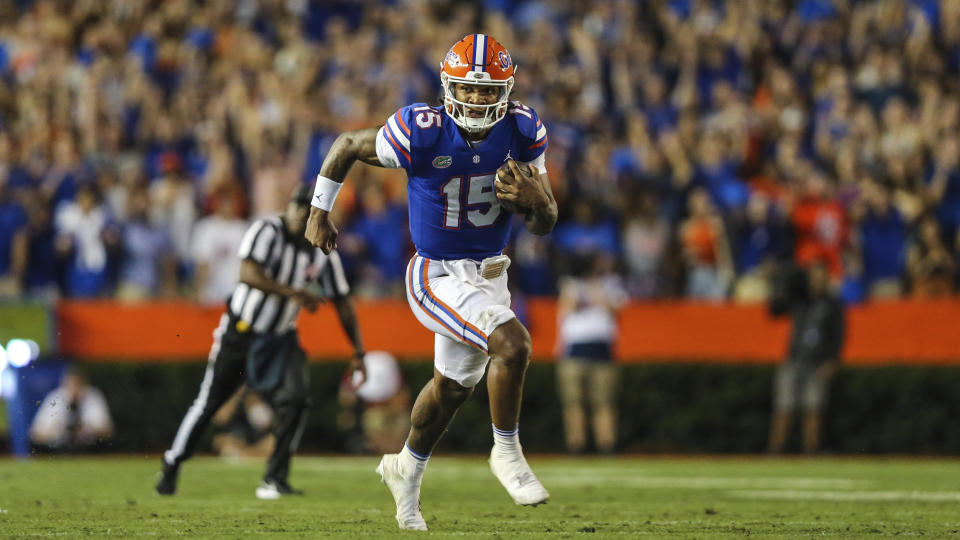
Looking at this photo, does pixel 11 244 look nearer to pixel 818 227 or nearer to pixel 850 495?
pixel 818 227

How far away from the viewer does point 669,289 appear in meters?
13.6

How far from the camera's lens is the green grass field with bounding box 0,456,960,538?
6.09 meters

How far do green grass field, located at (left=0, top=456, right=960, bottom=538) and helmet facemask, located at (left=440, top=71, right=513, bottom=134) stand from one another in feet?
5.45

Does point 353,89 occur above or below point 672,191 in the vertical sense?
above

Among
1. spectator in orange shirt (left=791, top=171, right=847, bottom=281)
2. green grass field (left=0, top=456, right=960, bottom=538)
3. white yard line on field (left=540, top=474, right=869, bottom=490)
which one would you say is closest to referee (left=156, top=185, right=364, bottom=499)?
green grass field (left=0, top=456, right=960, bottom=538)

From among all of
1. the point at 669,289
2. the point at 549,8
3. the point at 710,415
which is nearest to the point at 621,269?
the point at 669,289

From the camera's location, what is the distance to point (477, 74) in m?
5.78

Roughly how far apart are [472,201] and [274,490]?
9.85 ft

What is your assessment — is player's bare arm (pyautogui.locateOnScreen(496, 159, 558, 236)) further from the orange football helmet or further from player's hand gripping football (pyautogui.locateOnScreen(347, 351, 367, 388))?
player's hand gripping football (pyautogui.locateOnScreen(347, 351, 367, 388))

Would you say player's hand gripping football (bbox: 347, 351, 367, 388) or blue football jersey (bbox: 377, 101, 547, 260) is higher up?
blue football jersey (bbox: 377, 101, 547, 260)

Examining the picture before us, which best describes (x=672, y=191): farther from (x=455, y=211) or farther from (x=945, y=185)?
(x=455, y=211)

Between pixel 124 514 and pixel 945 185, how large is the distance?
924cm

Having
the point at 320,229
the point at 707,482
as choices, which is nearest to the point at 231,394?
the point at 320,229

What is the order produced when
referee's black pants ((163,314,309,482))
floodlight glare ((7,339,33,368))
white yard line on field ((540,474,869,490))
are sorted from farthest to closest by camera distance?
floodlight glare ((7,339,33,368)), white yard line on field ((540,474,869,490)), referee's black pants ((163,314,309,482))
